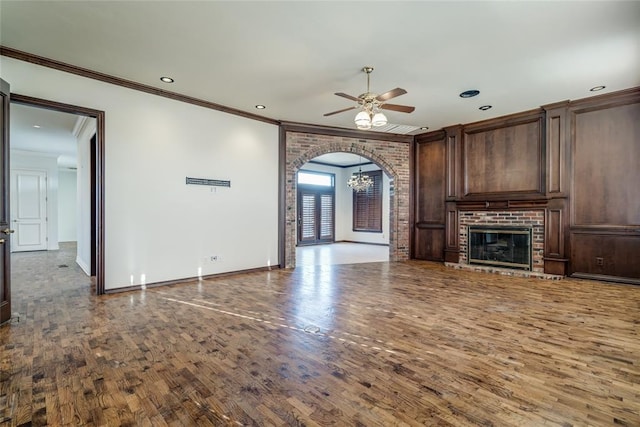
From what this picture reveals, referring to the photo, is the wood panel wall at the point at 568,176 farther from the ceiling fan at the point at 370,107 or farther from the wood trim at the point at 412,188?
the ceiling fan at the point at 370,107

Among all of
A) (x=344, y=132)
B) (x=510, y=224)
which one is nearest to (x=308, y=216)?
(x=344, y=132)

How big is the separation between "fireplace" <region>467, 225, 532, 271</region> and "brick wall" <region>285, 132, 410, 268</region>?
160cm

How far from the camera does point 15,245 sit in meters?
9.09

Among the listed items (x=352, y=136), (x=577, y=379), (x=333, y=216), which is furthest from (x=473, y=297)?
(x=333, y=216)

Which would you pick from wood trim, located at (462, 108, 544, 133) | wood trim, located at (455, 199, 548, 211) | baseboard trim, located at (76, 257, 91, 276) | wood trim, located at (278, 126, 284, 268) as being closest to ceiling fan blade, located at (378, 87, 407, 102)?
wood trim, located at (278, 126, 284, 268)

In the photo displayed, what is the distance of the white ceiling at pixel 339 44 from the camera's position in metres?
2.96

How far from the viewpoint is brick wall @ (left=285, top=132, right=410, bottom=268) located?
6609mm

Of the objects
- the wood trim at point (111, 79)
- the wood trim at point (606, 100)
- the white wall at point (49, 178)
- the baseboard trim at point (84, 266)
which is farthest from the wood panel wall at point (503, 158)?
the white wall at point (49, 178)

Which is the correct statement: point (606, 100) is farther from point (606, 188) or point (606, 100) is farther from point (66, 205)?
point (66, 205)

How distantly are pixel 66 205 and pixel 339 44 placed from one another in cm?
1366

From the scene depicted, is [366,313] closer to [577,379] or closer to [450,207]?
[577,379]

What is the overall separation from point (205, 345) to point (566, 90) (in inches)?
248

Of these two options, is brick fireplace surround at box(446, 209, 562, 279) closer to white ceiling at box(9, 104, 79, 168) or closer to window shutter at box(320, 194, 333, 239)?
window shutter at box(320, 194, 333, 239)

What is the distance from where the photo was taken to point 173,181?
505 cm
